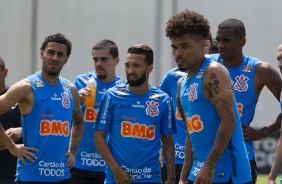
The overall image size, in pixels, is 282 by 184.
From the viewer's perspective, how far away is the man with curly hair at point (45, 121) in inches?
315

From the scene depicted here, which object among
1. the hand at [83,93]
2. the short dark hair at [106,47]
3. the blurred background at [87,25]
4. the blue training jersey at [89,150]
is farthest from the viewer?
the blurred background at [87,25]

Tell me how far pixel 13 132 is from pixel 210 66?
2.62 meters

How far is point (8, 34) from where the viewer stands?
41.5 ft

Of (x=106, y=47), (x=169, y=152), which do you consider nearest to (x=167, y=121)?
(x=169, y=152)

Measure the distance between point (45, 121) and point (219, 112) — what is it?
190 cm

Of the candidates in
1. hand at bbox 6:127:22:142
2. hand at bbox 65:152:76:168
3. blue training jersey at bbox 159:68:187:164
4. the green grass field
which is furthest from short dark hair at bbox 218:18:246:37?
the green grass field

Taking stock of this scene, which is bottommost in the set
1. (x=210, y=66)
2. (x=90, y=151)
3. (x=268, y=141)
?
(x=268, y=141)

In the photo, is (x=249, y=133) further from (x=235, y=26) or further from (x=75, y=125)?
(x=75, y=125)

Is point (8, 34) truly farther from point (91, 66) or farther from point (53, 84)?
point (53, 84)

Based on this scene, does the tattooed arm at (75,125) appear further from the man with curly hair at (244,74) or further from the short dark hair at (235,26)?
the short dark hair at (235,26)

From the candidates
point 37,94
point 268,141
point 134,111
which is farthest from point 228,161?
point 268,141

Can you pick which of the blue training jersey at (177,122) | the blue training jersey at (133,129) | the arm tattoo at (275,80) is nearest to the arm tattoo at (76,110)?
the blue training jersey at (133,129)

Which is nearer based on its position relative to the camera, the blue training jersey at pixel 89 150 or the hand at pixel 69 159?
the hand at pixel 69 159

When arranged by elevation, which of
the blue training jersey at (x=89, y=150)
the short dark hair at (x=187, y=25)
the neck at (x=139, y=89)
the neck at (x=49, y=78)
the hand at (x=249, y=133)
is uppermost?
the short dark hair at (x=187, y=25)
